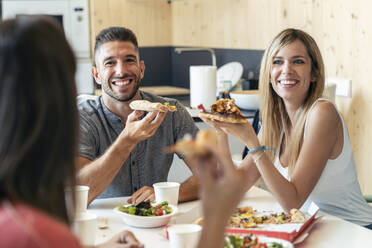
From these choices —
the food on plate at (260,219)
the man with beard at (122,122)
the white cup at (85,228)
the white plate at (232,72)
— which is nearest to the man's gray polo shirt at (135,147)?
the man with beard at (122,122)

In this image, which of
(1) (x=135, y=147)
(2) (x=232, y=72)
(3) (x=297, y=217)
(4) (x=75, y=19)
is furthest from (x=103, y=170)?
(4) (x=75, y=19)

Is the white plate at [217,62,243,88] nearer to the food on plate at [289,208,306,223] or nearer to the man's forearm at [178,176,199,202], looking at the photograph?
the man's forearm at [178,176,199,202]

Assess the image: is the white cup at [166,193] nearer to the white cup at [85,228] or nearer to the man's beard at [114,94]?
the white cup at [85,228]

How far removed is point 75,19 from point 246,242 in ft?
13.1

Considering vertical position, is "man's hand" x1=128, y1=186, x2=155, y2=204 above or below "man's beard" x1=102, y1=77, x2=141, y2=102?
below

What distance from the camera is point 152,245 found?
1.50 meters

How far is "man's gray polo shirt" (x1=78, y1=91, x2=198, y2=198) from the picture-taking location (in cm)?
215

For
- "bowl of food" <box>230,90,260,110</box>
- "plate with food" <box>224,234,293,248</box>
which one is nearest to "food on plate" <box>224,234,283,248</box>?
"plate with food" <box>224,234,293,248</box>

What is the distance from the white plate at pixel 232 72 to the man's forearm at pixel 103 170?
2341 millimetres

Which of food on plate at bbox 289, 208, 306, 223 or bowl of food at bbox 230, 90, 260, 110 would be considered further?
bowl of food at bbox 230, 90, 260, 110

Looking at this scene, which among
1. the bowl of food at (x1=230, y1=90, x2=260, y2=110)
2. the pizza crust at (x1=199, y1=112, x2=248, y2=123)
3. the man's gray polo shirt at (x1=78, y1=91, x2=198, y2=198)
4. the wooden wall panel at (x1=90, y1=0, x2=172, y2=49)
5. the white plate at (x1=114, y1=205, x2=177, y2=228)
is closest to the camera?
the white plate at (x1=114, y1=205, x2=177, y2=228)

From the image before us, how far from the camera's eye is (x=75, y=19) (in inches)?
196

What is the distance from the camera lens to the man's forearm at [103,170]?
75.3 inches

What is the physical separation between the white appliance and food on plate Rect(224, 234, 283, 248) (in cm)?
358
